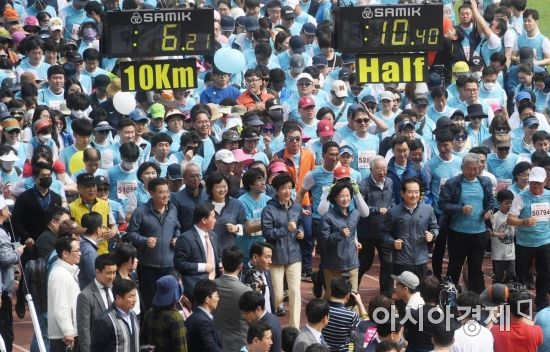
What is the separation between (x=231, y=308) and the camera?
48.2ft

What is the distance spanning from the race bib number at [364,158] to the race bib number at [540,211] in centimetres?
242

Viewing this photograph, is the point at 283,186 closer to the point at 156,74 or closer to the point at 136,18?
the point at 156,74

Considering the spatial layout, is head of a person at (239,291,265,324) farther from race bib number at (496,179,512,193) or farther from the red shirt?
race bib number at (496,179,512,193)

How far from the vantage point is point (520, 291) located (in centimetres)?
1484

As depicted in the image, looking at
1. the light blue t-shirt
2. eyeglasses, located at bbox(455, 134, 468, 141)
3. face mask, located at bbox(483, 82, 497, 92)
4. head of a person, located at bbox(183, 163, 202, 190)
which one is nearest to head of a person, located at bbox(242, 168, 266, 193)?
head of a person, located at bbox(183, 163, 202, 190)

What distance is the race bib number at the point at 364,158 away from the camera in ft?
63.9

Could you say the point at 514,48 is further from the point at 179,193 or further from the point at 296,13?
the point at 179,193

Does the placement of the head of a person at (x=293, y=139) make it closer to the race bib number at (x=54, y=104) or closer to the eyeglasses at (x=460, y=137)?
the eyeglasses at (x=460, y=137)

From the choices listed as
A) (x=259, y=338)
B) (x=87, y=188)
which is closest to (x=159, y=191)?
(x=87, y=188)

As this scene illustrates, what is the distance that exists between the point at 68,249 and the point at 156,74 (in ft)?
15.3

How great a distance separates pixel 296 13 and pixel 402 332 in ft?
46.6

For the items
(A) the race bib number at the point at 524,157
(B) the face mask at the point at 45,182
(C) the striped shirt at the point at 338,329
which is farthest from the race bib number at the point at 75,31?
(C) the striped shirt at the point at 338,329

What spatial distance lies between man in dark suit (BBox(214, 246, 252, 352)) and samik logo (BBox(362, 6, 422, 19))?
16.7ft

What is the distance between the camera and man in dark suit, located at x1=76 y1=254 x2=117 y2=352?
1426cm
